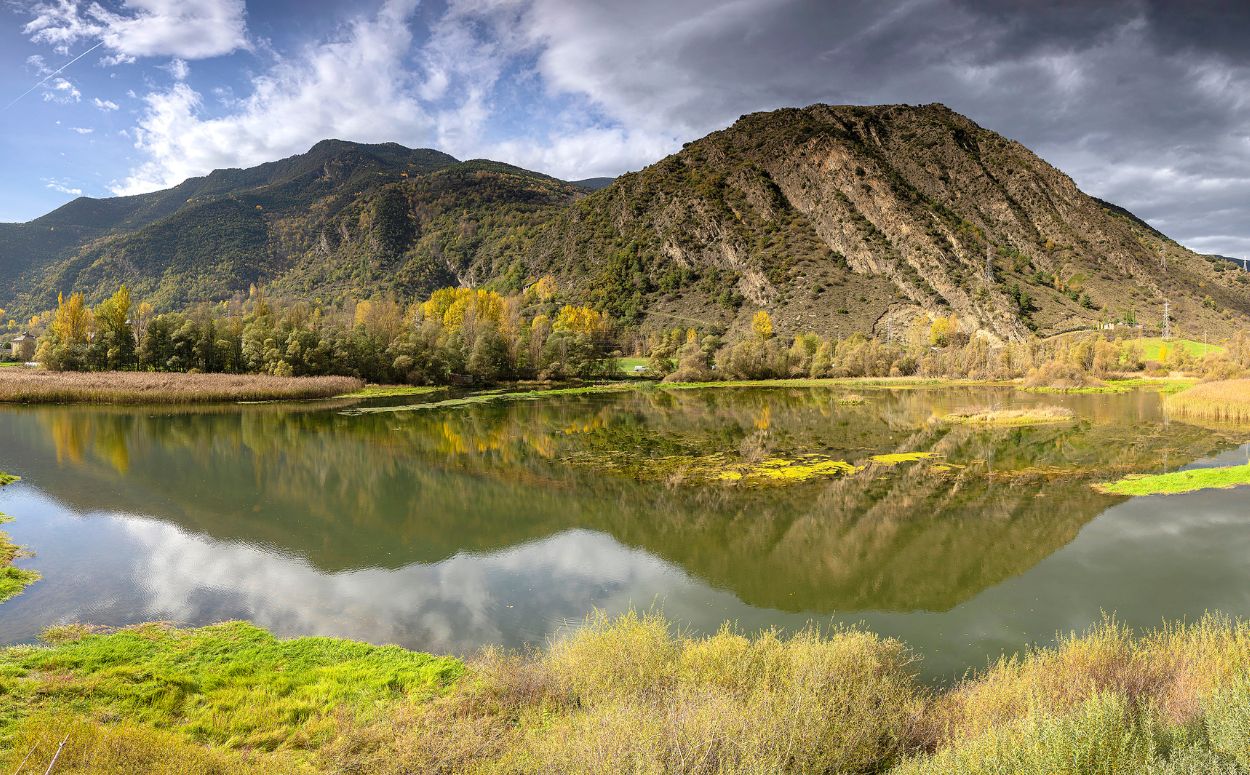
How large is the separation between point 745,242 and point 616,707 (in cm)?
12456

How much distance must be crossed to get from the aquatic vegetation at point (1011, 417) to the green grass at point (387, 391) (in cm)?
4382

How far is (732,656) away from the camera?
7727 millimetres

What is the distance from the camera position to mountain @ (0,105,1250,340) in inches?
4114

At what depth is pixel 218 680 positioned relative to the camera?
8.33 metres

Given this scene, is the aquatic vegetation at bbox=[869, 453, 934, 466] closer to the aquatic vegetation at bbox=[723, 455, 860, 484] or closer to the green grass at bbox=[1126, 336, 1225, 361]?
the aquatic vegetation at bbox=[723, 455, 860, 484]

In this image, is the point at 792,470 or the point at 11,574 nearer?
the point at 11,574

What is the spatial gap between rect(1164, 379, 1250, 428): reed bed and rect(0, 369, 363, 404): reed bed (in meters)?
61.1

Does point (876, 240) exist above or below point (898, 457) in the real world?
above

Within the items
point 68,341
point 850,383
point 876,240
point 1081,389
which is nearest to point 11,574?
point 68,341

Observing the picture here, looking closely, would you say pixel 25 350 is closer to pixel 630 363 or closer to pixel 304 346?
pixel 304 346

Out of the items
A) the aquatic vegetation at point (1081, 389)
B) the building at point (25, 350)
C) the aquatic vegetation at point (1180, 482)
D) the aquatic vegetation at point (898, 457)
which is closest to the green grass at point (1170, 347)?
the aquatic vegetation at point (1081, 389)

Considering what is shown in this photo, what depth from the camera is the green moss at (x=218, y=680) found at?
23.5 ft

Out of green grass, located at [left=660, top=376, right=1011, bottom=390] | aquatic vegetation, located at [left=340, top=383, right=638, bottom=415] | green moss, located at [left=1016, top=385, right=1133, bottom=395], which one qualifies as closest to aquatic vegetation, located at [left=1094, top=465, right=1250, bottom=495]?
aquatic vegetation, located at [left=340, top=383, right=638, bottom=415]

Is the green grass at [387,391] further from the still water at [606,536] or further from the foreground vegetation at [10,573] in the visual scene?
the foreground vegetation at [10,573]
